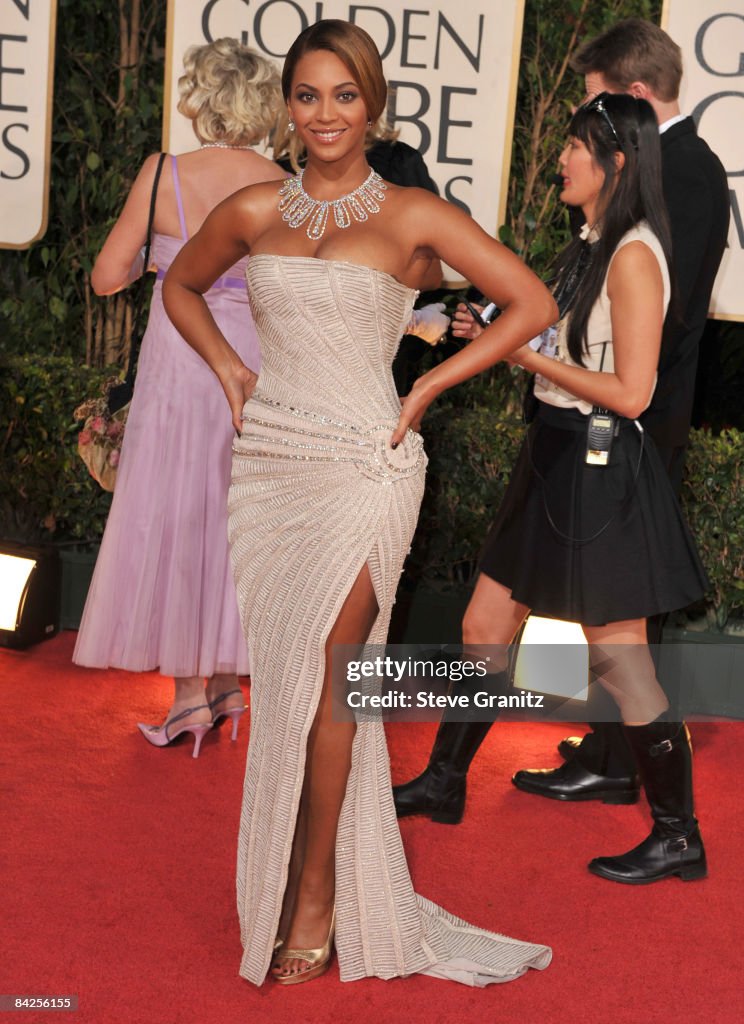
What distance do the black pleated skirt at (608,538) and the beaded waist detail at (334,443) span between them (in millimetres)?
808

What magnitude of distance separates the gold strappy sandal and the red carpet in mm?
23

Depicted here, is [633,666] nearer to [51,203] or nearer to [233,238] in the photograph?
[233,238]

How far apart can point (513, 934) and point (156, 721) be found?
65.9 inches

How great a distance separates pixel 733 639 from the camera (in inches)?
192

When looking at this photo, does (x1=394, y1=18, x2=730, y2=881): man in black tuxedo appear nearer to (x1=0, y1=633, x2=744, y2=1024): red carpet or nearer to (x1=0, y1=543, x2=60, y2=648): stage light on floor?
(x1=0, y1=633, x2=744, y2=1024): red carpet

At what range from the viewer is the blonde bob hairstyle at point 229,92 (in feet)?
12.8

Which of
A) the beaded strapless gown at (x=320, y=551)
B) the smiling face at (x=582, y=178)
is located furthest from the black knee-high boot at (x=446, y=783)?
the smiling face at (x=582, y=178)

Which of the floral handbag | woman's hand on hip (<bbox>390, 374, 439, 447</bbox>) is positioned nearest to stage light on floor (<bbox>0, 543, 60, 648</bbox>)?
the floral handbag

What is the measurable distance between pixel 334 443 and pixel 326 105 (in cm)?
67

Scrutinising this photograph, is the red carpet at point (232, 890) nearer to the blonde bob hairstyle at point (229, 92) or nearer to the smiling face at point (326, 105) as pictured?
the smiling face at point (326, 105)

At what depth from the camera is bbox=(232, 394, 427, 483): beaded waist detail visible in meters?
2.66

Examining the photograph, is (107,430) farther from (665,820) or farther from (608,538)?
(665,820)

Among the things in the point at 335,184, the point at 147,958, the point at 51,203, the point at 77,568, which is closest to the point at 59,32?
the point at 51,203

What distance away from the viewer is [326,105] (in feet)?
8.60
